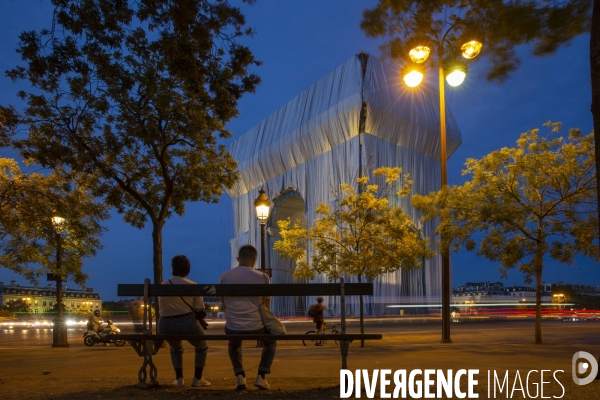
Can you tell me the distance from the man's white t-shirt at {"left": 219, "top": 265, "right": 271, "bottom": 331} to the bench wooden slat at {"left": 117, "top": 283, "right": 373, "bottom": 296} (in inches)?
10.4

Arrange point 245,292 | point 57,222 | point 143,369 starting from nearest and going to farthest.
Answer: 1. point 245,292
2. point 143,369
3. point 57,222

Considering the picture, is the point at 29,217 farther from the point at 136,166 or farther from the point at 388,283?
the point at 388,283

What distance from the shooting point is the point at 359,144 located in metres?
43.9

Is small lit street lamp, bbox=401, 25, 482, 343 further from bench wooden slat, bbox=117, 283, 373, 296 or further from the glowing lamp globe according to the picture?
bench wooden slat, bbox=117, 283, 373, 296

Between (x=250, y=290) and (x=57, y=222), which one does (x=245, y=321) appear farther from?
(x=57, y=222)

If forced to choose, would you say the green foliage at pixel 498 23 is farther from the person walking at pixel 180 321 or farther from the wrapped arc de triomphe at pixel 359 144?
the wrapped arc de triomphe at pixel 359 144

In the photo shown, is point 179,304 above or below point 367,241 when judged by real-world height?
below

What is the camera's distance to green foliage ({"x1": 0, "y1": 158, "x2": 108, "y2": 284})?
45.9ft

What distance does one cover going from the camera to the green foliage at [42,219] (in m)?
14.0

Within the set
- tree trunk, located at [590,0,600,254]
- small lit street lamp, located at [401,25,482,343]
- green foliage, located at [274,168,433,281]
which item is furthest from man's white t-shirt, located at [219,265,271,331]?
green foliage, located at [274,168,433,281]

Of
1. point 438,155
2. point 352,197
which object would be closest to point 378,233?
point 352,197

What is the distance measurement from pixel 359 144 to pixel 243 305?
126 feet

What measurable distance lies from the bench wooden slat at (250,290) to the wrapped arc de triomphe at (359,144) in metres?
32.6

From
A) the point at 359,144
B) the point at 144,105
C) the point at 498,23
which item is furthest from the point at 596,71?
the point at 359,144
